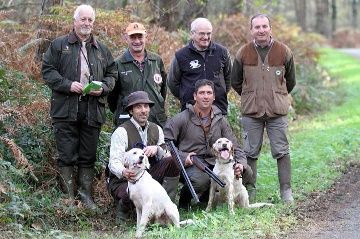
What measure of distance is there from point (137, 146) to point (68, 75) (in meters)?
1.35

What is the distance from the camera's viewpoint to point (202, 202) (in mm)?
9602

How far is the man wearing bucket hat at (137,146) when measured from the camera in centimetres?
838

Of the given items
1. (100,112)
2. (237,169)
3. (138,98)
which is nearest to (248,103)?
(237,169)

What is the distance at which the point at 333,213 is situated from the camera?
8758 mm

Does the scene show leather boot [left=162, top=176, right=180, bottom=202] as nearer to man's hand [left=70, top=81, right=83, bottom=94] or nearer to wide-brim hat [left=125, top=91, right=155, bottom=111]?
wide-brim hat [left=125, top=91, right=155, bottom=111]

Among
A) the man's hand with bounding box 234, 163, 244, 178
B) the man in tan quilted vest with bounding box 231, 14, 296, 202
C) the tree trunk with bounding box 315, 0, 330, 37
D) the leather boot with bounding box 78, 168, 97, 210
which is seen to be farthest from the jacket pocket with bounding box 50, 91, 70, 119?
the tree trunk with bounding box 315, 0, 330, 37

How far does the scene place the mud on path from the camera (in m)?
7.74

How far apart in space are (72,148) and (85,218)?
37.7 inches

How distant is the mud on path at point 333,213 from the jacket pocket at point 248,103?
4.92ft

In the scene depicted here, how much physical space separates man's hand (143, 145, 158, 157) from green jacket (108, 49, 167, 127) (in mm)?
680

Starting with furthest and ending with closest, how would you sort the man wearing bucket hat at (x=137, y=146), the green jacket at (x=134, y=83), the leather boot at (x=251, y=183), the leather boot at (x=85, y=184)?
the leather boot at (x=251, y=183) < the green jacket at (x=134, y=83) < the leather boot at (x=85, y=184) < the man wearing bucket hat at (x=137, y=146)

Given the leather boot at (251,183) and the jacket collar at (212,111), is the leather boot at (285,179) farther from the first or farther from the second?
the jacket collar at (212,111)

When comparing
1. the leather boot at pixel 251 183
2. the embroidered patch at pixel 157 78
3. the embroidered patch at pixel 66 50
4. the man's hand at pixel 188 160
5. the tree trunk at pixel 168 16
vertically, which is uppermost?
the tree trunk at pixel 168 16

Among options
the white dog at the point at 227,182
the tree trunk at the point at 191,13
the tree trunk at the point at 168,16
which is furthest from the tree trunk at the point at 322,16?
the white dog at the point at 227,182
